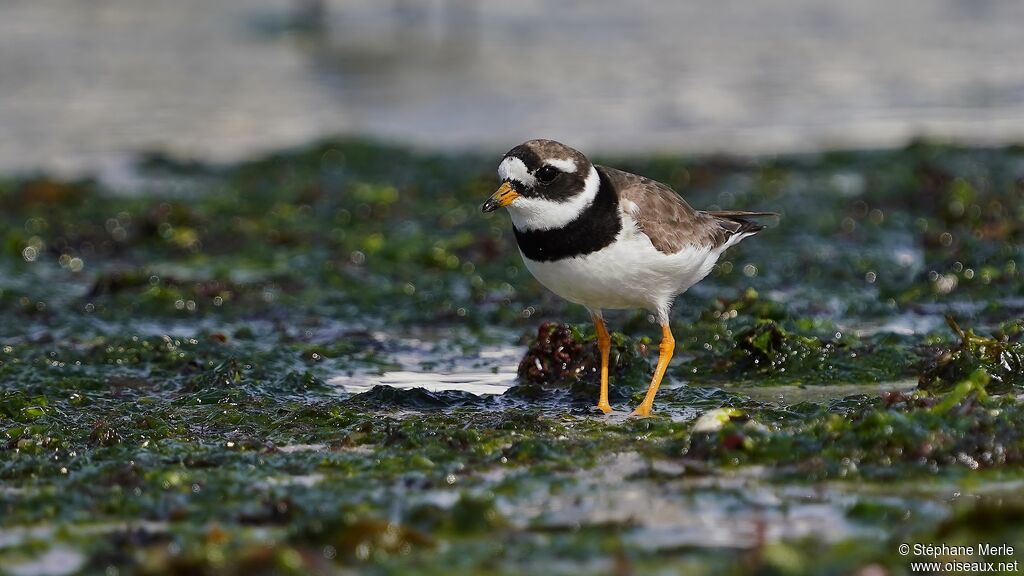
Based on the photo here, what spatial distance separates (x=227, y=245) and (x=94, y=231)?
1184 millimetres

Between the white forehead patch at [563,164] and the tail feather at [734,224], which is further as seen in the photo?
the tail feather at [734,224]

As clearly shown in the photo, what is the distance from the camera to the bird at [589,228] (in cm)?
558

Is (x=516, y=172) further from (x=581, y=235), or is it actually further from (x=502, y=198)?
(x=581, y=235)

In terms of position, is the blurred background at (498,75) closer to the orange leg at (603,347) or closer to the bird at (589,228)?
the orange leg at (603,347)

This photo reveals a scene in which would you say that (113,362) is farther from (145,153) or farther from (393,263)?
(145,153)

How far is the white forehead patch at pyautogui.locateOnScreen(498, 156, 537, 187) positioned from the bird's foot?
108 cm

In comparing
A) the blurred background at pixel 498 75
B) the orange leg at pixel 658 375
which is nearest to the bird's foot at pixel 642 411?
the orange leg at pixel 658 375

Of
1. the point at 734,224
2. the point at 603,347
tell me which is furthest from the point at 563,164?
the point at 734,224

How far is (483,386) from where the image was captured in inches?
258

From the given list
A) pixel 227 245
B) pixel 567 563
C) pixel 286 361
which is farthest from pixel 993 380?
pixel 227 245

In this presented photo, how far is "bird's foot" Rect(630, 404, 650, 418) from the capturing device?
5.70 metres

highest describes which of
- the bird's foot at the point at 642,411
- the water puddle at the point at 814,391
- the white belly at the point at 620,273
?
the white belly at the point at 620,273

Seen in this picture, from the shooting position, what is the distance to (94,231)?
10219 mm

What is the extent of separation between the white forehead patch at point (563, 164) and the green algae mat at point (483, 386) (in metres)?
1.06
